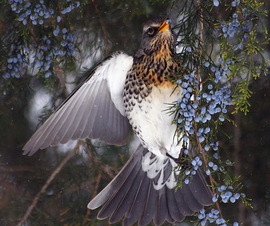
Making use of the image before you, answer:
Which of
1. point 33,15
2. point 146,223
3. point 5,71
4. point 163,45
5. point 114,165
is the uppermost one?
point 33,15

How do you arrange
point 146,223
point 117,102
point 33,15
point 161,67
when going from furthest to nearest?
point 117,102 < point 146,223 < point 161,67 < point 33,15

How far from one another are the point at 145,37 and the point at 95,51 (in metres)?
0.42

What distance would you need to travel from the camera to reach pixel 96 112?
2623mm

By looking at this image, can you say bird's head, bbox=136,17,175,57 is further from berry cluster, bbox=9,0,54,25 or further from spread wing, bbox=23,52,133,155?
berry cluster, bbox=9,0,54,25

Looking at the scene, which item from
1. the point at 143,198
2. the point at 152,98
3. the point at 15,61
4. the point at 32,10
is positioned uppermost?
the point at 32,10

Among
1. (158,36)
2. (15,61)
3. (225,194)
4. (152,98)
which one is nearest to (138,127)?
(152,98)

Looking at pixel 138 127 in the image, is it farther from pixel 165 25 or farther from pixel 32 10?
pixel 32 10

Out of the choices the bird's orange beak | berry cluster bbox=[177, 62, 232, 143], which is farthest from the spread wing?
berry cluster bbox=[177, 62, 232, 143]

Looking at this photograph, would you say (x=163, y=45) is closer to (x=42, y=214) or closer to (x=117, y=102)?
(x=117, y=102)

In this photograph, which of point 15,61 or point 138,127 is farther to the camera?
point 138,127

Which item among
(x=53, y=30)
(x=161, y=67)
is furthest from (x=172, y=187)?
(x=53, y=30)

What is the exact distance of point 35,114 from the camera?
8.93 ft

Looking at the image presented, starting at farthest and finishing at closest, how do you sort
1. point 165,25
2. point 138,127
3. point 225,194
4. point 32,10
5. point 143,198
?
point 143,198, point 138,127, point 165,25, point 32,10, point 225,194

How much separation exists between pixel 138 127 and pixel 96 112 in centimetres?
33
